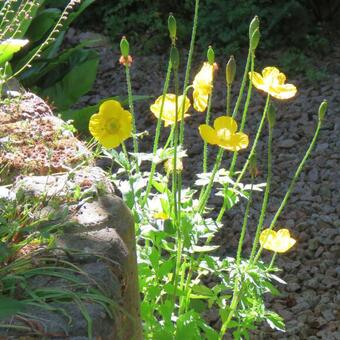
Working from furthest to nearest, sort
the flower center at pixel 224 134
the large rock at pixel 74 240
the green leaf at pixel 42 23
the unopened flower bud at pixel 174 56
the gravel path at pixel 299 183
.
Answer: the green leaf at pixel 42 23
the gravel path at pixel 299 183
the flower center at pixel 224 134
the unopened flower bud at pixel 174 56
the large rock at pixel 74 240

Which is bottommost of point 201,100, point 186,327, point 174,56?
point 186,327

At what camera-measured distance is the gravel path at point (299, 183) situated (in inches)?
128

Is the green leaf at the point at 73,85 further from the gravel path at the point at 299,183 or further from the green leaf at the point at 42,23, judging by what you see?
the gravel path at the point at 299,183

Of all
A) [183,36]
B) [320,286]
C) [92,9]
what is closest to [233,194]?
[320,286]

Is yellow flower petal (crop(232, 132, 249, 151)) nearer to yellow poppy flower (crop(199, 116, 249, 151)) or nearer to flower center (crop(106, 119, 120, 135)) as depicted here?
yellow poppy flower (crop(199, 116, 249, 151))

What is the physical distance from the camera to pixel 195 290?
7.14ft

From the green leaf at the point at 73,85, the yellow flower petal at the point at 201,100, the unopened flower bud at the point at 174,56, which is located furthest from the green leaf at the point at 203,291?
the green leaf at the point at 73,85

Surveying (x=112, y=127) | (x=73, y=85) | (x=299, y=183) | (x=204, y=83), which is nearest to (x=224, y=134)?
(x=204, y=83)

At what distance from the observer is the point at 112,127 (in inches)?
80.9

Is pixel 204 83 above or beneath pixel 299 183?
above

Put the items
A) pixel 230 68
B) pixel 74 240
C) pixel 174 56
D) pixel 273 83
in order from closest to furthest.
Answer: pixel 74 240, pixel 174 56, pixel 230 68, pixel 273 83

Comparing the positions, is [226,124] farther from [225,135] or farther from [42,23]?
[42,23]

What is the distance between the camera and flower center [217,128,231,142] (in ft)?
6.93

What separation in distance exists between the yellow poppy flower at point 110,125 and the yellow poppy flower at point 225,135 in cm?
19
